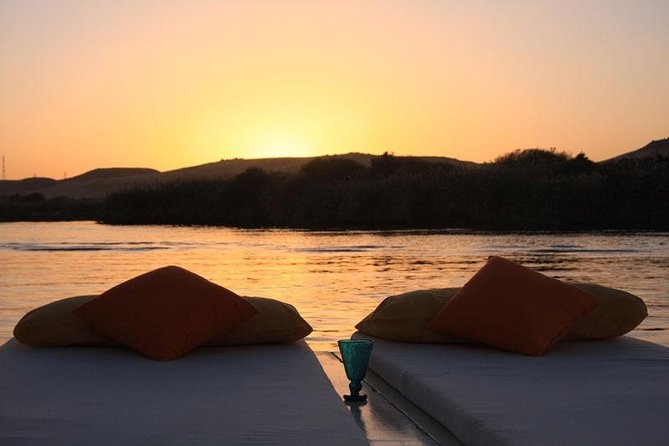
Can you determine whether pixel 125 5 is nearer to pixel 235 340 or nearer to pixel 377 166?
pixel 235 340

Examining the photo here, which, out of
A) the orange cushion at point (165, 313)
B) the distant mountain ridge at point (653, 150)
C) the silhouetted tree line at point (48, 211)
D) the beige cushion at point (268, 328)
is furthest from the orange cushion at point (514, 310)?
the distant mountain ridge at point (653, 150)

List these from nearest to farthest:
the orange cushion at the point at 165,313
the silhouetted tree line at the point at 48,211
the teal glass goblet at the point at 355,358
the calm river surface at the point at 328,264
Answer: the teal glass goblet at the point at 355,358 < the orange cushion at the point at 165,313 < the calm river surface at the point at 328,264 < the silhouetted tree line at the point at 48,211

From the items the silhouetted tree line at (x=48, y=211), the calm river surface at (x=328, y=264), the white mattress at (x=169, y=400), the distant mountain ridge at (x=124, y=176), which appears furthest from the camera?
the distant mountain ridge at (x=124, y=176)

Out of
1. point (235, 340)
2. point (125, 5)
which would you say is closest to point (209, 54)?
point (125, 5)

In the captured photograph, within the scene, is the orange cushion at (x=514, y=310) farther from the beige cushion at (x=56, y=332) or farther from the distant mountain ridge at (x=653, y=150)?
the distant mountain ridge at (x=653, y=150)

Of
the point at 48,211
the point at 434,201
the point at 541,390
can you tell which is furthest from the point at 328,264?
the point at 48,211

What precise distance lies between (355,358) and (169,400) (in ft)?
2.19

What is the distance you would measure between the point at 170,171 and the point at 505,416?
41747mm

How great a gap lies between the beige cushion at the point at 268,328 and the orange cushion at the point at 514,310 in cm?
50

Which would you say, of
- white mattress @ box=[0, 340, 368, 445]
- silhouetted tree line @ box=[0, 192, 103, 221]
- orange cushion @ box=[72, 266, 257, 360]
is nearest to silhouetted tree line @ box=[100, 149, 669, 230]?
silhouetted tree line @ box=[0, 192, 103, 221]

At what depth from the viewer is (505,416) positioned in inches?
88.2

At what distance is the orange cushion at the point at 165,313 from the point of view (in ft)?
10.4

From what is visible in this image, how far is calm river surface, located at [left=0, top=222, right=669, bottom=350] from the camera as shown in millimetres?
6052

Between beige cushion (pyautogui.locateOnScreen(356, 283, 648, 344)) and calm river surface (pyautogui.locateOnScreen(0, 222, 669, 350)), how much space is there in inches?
27.9
